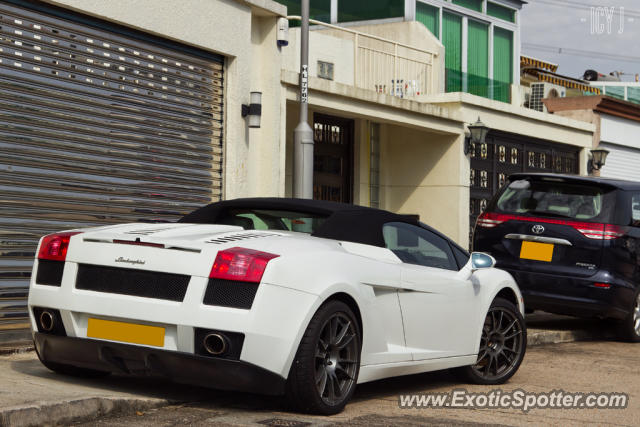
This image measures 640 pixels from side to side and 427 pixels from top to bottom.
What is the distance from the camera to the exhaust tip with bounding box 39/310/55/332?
6084 millimetres

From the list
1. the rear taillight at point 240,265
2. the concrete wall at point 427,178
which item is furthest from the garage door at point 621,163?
the rear taillight at point 240,265

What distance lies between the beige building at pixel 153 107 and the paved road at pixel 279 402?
199cm

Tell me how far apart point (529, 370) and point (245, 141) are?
5607 mm

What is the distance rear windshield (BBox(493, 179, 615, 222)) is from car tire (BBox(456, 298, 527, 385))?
328 cm

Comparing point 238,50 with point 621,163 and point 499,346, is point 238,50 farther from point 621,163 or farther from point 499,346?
point 621,163

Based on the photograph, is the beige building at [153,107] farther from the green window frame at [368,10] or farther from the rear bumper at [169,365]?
the rear bumper at [169,365]

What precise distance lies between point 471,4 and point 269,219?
19.2m

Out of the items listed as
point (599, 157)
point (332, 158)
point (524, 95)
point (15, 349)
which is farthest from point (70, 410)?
point (599, 157)

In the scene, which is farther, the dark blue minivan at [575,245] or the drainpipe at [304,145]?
the drainpipe at [304,145]

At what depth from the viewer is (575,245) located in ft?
35.4

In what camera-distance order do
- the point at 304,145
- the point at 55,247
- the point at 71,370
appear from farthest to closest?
1. the point at 304,145
2. the point at 71,370
3. the point at 55,247

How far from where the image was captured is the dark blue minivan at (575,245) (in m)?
10.8

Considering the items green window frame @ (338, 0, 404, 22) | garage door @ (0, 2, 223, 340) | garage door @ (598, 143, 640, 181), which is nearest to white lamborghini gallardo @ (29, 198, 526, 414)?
garage door @ (0, 2, 223, 340)

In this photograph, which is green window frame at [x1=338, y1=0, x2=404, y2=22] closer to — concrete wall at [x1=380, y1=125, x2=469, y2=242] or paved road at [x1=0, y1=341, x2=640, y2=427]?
concrete wall at [x1=380, y1=125, x2=469, y2=242]
